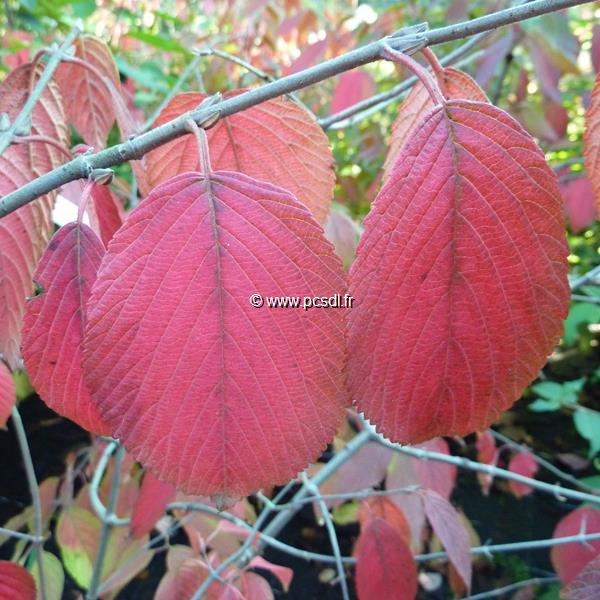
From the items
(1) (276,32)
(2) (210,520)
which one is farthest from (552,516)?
(1) (276,32)

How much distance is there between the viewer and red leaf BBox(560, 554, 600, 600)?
0.49 m

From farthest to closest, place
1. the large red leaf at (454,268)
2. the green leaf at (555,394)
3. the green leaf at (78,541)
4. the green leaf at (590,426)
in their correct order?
the green leaf at (555,394) < the green leaf at (590,426) < the green leaf at (78,541) < the large red leaf at (454,268)

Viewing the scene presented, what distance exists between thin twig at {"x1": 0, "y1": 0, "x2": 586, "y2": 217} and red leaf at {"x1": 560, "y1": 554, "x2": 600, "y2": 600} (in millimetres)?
463

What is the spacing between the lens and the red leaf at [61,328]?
35 cm

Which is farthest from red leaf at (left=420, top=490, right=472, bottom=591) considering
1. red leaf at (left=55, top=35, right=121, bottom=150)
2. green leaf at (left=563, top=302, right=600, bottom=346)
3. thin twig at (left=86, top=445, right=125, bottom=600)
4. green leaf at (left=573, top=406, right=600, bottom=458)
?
green leaf at (left=563, top=302, right=600, bottom=346)

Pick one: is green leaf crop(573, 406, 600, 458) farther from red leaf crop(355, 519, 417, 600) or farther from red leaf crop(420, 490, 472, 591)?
red leaf crop(355, 519, 417, 600)

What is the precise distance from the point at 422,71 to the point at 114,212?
0.92 ft

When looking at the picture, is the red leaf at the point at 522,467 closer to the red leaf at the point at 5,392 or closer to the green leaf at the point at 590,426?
the green leaf at the point at 590,426

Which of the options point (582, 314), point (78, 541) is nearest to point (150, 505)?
point (78, 541)

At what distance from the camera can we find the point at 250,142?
1.47ft

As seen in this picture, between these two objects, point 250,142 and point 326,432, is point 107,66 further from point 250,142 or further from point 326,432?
point 326,432

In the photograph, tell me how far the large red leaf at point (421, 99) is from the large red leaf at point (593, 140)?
0.08 metres

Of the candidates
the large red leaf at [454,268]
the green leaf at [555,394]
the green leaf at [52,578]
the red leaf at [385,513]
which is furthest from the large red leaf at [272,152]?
the green leaf at [555,394]

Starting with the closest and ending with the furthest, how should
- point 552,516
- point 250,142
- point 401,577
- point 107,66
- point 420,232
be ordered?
point 420,232 < point 250,142 < point 107,66 < point 401,577 < point 552,516
